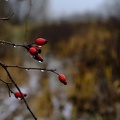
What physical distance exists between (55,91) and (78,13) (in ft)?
59.2

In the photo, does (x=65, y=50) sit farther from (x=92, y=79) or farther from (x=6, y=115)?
(x=6, y=115)

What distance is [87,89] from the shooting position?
20.1 ft

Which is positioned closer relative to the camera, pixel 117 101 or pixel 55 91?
pixel 117 101

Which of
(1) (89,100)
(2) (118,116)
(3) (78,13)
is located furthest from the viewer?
(3) (78,13)

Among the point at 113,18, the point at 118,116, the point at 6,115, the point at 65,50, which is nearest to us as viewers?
the point at 6,115

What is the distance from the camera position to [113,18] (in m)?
12.5

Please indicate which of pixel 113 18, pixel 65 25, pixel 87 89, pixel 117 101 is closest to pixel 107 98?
pixel 117 101

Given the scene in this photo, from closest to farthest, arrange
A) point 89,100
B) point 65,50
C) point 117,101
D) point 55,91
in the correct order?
point 117,101, point 89,100, point 55,91, point 65,50

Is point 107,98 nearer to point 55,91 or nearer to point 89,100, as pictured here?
point 89,100

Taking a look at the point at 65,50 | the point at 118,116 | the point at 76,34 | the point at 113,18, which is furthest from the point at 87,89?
the point at 76,34

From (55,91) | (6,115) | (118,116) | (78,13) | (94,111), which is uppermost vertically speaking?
(6,115)

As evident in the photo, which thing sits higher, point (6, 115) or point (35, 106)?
point (6, 115)

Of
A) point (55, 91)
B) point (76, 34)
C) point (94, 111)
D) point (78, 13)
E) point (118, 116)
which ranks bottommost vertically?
point (78, 13)

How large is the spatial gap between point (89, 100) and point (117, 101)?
0.74 meters
